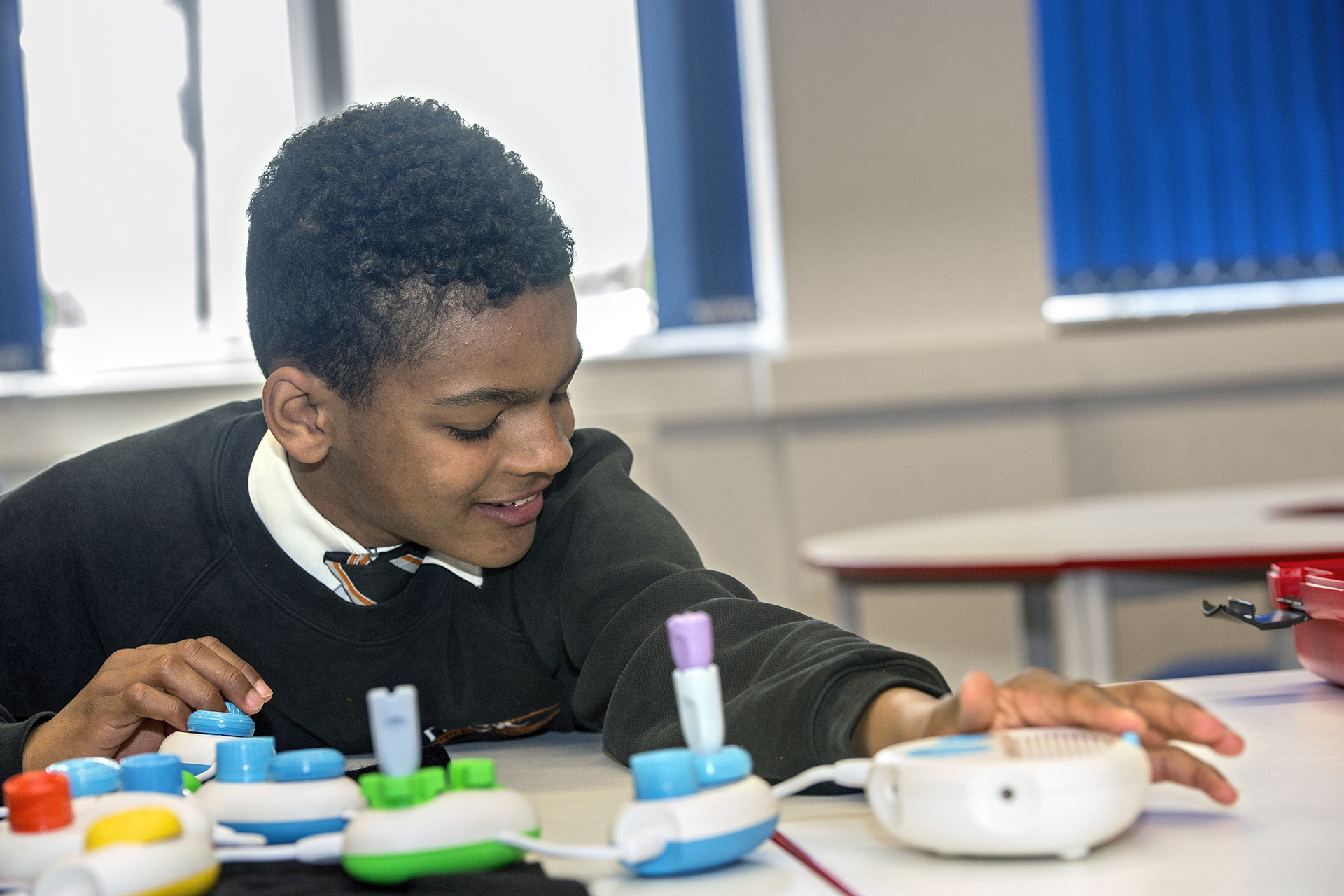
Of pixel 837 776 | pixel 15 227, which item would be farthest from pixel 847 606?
pixel 15 227

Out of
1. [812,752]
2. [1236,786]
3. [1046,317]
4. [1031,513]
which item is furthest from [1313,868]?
[1046,317]

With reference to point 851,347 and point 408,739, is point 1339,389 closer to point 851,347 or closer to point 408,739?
point 851,347

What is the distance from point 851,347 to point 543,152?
94 cm

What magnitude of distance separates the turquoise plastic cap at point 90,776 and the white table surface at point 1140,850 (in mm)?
198

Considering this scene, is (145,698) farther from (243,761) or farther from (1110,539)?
(1110,539)

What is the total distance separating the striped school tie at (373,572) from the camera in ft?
3.40

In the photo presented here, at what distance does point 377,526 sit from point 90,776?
509 mm

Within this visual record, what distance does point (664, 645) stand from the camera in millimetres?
860

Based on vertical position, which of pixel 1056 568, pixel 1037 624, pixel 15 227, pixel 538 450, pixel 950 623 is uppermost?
pixel 15 227

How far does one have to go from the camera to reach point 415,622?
106 centimetres

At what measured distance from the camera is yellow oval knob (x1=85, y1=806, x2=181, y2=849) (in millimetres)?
473

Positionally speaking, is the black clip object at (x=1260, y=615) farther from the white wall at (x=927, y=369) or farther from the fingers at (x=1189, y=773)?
the white wall at (x=927, y=369)

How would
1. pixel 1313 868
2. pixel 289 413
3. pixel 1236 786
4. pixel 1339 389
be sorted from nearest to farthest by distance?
pixel 1313 868, pixel 1236 786, pixel 289 413, pixel 1339 389

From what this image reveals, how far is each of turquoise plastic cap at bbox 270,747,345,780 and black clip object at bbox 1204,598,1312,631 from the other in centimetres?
56
